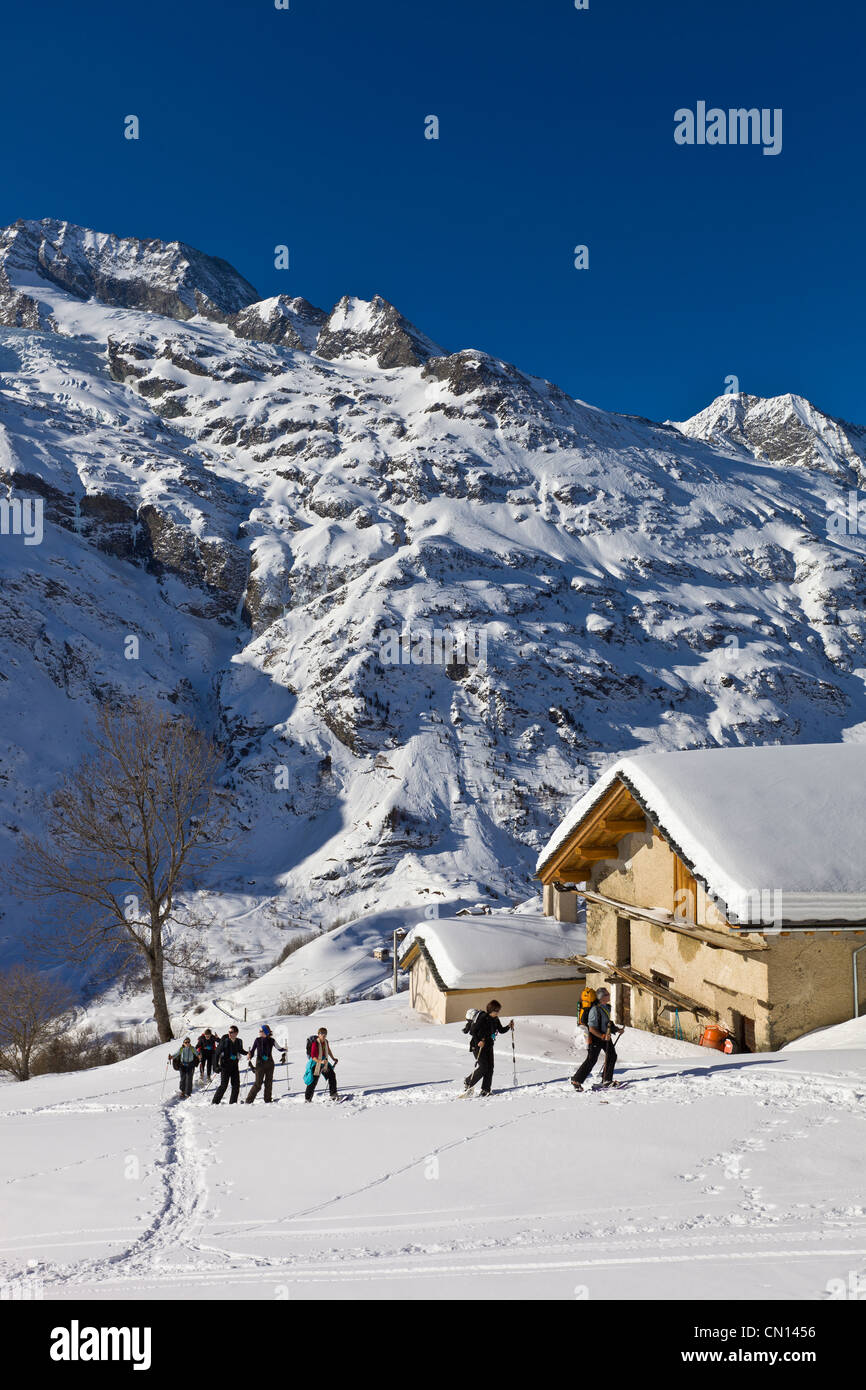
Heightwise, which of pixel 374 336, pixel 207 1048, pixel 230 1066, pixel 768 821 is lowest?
pixel 207 1048

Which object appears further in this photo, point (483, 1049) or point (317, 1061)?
point (317, 1061)

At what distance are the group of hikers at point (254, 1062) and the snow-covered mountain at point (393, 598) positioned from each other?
4434 centimetres

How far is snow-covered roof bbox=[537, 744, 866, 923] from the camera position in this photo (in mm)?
11859

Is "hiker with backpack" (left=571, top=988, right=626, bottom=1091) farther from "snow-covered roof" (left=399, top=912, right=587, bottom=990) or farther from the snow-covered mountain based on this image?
the snow-covered mountain

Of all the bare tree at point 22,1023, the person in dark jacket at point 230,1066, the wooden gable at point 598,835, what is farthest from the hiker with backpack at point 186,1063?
the bare tree at point 22,1023

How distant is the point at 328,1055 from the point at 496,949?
10.1 meters

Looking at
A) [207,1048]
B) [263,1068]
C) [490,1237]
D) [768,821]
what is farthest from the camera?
[207,1048]

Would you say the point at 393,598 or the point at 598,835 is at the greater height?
the point at 393,598

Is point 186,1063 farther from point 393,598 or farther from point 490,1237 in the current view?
point 393,598

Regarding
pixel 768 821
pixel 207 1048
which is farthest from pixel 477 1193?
pixel 207 1048

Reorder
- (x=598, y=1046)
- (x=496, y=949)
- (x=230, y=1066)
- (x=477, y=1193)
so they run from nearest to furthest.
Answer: (x=477, y=1193) < (x=598, y=1046) < (x=230, y=1066) < (x=496, y=949)

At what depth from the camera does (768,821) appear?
1306 cm

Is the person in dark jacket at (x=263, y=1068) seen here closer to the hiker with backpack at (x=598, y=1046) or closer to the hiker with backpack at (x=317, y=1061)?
the hiker with backpack at (x=317, y=1061)
